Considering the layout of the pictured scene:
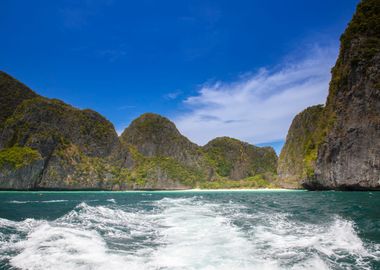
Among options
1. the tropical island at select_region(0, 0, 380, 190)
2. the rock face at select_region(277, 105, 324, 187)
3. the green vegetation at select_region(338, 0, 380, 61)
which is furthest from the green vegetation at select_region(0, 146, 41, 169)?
the green vegetation at select_region(338, 0, 380, 61)

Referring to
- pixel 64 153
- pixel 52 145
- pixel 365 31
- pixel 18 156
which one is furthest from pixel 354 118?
pixel 64 153

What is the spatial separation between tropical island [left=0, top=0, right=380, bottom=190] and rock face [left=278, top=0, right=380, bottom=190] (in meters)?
0.21

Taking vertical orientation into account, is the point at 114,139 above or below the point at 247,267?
above

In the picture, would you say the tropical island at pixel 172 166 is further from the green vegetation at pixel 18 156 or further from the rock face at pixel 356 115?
the green vegetation at pixel 18 156

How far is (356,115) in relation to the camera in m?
67.8

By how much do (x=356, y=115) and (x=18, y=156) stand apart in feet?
381

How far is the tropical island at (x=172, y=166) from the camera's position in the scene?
66.9 metres

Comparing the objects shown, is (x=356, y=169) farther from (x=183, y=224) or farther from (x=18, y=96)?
(x=18, y=96)

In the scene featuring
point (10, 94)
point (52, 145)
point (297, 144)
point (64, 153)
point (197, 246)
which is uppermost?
point (10, 94)

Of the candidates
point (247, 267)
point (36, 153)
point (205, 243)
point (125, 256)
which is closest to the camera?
point (247, 267)

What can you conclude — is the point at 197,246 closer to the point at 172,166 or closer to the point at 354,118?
the point at 354,118

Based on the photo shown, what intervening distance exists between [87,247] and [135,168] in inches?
6743

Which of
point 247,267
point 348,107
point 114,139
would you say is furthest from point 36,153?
point 247,267

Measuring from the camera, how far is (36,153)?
125812 millimetres
